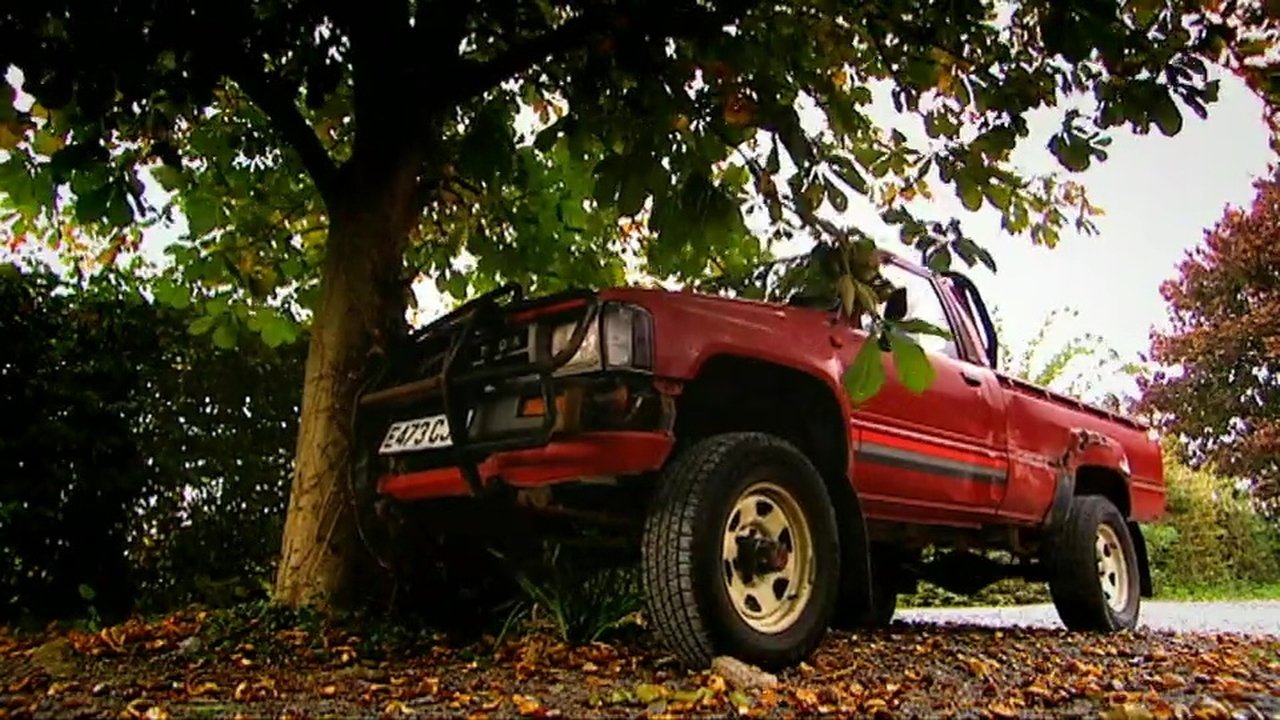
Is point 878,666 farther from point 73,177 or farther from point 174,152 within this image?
point 73,177

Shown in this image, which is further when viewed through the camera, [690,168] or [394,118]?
[394,118]

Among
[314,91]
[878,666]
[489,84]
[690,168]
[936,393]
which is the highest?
[489,84]

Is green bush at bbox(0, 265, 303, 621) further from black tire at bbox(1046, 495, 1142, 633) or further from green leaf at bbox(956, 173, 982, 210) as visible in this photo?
black tire at bbox(1046, 495, 1142, 633)

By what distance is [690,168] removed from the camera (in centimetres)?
432

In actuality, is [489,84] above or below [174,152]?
above

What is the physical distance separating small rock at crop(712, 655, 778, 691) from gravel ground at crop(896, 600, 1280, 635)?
14.1ft

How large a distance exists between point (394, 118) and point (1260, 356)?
21234mm

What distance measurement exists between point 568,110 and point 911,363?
9.76ft

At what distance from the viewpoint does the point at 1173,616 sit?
31.3 feet

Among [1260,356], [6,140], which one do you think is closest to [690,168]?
[6,140]

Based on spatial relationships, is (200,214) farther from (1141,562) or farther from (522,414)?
(1141,562)

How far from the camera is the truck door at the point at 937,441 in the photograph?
469 centimetres

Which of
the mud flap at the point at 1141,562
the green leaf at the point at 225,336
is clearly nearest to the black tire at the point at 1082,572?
the mud flap at the point at 1141,562

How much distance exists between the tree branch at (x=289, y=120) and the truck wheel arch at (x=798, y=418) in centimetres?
234
